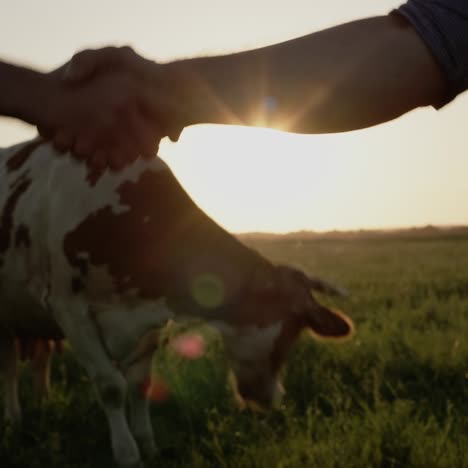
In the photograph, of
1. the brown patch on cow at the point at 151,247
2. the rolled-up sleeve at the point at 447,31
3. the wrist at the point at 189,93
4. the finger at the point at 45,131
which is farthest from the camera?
the brown patch on cow at the point at 151,247

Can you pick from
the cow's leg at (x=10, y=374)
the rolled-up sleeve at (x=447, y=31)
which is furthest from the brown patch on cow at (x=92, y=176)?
the rolled-up sleeve at (x=447, y=31)

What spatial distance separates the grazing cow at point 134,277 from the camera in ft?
12.3

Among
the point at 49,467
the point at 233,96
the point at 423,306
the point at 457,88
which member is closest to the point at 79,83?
the point at 233,96

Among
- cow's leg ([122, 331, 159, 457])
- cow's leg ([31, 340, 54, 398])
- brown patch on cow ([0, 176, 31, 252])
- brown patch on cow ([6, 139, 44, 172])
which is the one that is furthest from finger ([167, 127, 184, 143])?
cow's leg ([31, 340, 54, 398])

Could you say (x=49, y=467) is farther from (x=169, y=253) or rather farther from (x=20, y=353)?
(x=20, y=353)

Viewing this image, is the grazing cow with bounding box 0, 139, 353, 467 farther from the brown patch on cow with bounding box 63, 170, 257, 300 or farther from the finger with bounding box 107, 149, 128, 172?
the finger with bounding box 107, 149, 128, 172

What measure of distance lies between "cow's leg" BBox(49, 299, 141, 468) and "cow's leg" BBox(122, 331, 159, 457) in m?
0.20

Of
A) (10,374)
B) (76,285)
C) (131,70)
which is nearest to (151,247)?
(76,285)

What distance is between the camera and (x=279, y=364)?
3.73 m

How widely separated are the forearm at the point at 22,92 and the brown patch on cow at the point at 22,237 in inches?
89.2

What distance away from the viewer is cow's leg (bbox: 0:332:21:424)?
→ 15.8 ft

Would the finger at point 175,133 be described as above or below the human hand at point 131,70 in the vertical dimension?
below

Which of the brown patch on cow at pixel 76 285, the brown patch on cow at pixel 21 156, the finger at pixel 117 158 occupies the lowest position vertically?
the brown patch on cow at pixel 76 285

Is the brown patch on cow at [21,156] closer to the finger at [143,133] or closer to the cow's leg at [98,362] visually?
the cow's leg at [98,362]
